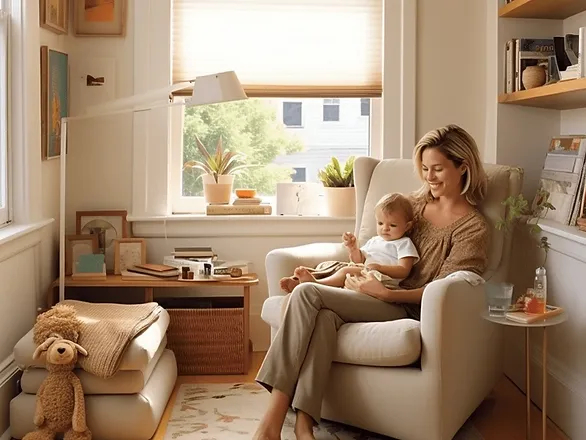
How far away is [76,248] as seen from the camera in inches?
164

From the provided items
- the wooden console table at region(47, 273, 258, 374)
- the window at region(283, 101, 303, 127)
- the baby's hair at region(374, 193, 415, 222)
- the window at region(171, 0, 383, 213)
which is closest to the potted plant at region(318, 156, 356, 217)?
the window at region(171, 0, 383, 213)

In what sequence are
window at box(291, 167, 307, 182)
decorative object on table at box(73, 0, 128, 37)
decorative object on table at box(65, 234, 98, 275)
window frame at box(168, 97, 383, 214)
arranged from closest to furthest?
decorative object on table at box(65, 234, 98, 275) < decorative object on table at box(73, 0, 128, 37) < window frame at box(168, 97, 383, 214) < window at box(291, 167, 307, 182)

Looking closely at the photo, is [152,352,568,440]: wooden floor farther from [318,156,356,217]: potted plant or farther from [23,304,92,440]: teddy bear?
[318,156,356,217]: potted plant

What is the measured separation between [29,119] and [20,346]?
3.14ft

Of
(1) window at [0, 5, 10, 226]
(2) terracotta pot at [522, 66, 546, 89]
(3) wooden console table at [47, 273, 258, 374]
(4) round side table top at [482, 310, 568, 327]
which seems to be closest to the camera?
(4) round side table top at [482, 310, 568, 327]

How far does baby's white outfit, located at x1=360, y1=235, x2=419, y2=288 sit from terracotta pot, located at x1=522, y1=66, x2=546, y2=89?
3.06ft

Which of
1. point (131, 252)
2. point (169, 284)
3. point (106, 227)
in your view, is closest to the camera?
point (169, 284)

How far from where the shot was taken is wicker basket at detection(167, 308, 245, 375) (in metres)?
4.01

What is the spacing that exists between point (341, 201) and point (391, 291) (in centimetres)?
120

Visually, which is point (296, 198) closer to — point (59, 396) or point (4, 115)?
point (4, 115)

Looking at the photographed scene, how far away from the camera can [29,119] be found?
143 inches

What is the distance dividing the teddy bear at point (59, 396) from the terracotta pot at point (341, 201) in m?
1.66

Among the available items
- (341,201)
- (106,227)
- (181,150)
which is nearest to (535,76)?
(341,201)

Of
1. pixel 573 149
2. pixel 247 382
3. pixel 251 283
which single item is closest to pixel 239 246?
pixel 251 283
